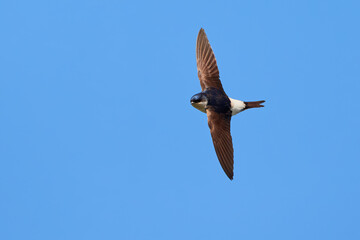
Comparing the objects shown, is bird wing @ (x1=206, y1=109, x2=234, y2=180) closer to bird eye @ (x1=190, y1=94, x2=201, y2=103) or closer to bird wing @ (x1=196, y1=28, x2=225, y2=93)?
bird eye @ (x1=190, y1=94, x2=201, y2=103)

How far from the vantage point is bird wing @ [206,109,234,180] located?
369 centimetres

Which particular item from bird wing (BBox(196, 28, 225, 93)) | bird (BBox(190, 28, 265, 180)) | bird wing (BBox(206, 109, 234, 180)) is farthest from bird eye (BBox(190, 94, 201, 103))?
bird wing (BBox(196, 28, 225, 93))

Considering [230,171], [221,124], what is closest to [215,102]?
[221,124]

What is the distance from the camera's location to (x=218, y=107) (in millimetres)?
3768

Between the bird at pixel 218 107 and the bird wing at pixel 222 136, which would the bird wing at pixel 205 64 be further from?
the bird wing at pixel 222 136

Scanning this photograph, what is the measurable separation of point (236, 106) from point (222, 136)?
0.21m

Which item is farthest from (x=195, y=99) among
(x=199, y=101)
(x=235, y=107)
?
(x=235, y=107)

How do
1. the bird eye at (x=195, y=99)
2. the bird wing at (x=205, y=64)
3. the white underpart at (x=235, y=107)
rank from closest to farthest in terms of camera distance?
1. the bird eye at (x=195, y=99)
2. the white underpart at (x=235, y=107)
3. the bird wing at (x=205, y=64)

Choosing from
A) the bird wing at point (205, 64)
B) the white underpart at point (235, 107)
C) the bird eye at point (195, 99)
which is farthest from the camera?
the bird wing at point (205, 64)

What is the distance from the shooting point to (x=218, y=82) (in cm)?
390

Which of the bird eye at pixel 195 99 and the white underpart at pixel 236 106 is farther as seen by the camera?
the white underpart at pixel 236 106

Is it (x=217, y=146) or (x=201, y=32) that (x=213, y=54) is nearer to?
(x=201, y=32)

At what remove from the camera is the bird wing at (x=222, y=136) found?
369cm

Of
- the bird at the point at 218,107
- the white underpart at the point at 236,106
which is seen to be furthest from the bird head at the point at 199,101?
the white underpart at the point at 236,106
